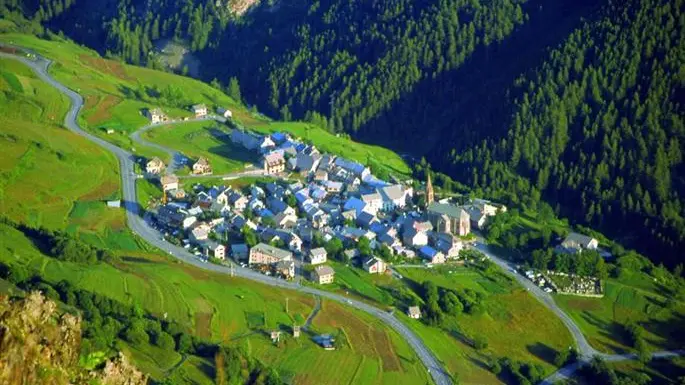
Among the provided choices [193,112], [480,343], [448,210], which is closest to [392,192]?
[448,210]

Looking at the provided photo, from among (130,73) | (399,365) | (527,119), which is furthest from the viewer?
(130,73)

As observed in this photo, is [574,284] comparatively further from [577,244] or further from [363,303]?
[363,303]

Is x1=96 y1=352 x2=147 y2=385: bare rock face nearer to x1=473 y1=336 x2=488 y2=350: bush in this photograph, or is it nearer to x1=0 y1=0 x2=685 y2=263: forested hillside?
x1=473 y1=336 x2=488 y2=350: bush

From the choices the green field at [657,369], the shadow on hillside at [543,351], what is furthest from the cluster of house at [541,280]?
the green field at [657,369]

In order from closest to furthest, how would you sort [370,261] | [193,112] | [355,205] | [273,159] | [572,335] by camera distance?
1. [572,335]
2. [370,261]
3. [355,205]
4. [273,159]
5. [193,112]

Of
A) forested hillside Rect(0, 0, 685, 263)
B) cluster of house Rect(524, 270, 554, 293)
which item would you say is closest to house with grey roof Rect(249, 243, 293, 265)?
cluster of house Rect(524, 270, 554, 293)

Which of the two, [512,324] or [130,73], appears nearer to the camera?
[512,324]

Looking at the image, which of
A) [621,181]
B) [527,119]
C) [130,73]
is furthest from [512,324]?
[130,73]

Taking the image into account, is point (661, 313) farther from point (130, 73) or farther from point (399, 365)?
point (130, 73)
